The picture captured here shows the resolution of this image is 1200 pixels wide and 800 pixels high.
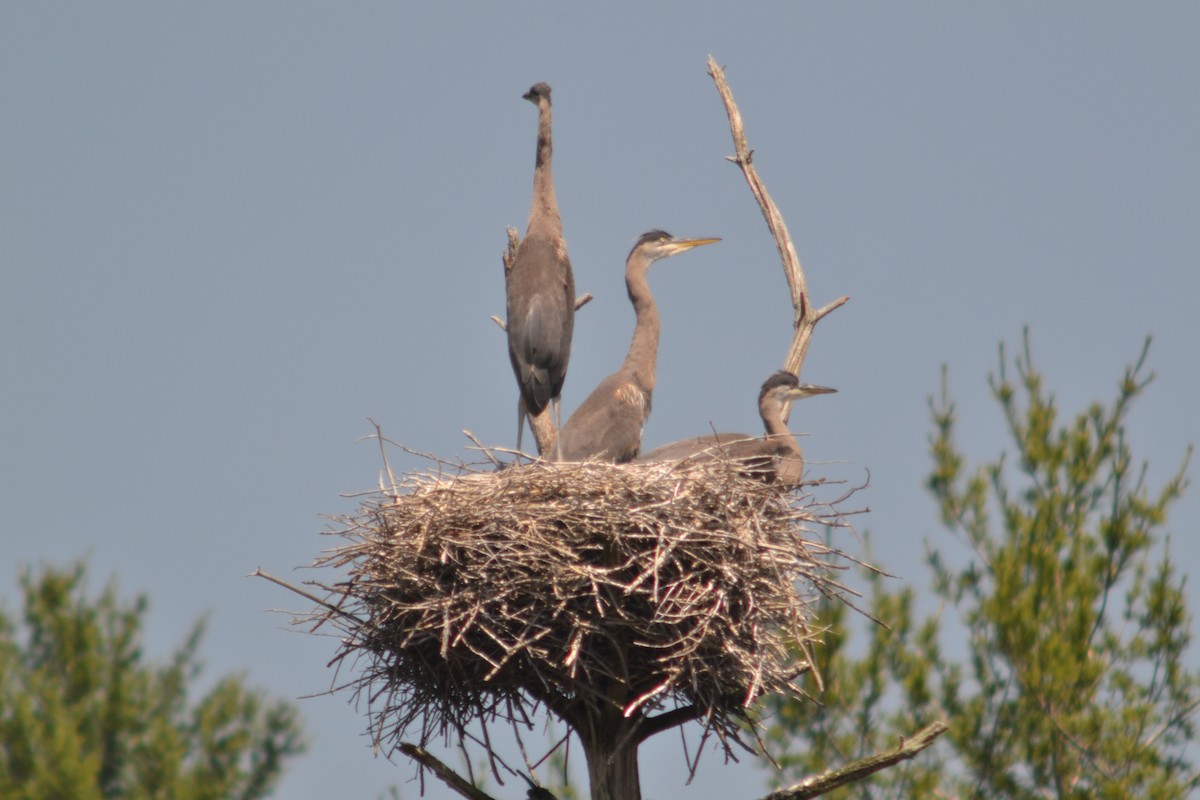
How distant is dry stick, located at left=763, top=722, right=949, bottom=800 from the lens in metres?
5.17

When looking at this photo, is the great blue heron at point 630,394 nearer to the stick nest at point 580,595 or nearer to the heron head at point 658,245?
the heron head at point 658,245

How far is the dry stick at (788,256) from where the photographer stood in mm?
7566

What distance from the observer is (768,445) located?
7.52 metres

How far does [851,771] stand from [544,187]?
16.9ft

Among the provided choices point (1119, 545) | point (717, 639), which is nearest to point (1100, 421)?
point (1119, 545)

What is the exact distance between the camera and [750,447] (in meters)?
7.39

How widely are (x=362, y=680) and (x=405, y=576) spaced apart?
0.54 metres

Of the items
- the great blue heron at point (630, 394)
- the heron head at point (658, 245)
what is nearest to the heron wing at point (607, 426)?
the great blue heron at point (630, 394)

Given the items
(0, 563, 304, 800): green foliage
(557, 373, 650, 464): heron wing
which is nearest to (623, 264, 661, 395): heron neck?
(557, 373, 650, 464): heron wing

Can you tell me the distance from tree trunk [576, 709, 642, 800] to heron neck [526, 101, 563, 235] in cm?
433

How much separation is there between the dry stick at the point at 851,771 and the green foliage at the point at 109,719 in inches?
647

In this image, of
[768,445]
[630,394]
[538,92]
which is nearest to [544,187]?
[538,92]

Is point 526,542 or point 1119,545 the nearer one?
point 526,542

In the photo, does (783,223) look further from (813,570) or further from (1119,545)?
(1119,545)
